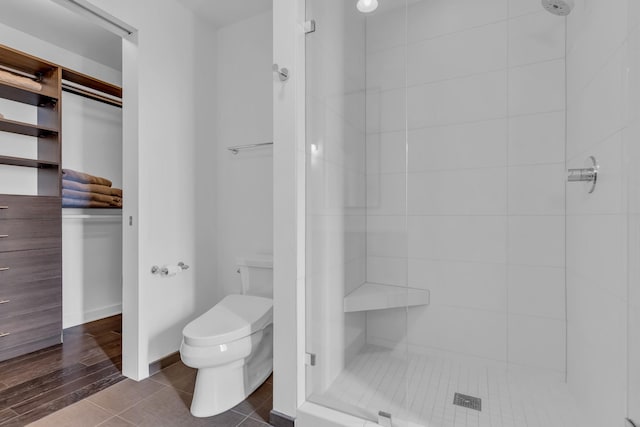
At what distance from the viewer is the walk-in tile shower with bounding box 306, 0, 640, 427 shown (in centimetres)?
135

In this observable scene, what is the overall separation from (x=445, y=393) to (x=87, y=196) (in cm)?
298

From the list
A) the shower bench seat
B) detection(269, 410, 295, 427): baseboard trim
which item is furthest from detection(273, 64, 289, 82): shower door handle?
detection(269, 410, 295, 427): baseboard trim

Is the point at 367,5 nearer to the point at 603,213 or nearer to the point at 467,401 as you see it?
the point at 603,213

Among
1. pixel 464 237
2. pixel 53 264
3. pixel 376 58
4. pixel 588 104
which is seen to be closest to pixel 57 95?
pixel 53 264

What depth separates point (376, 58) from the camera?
1.62 m

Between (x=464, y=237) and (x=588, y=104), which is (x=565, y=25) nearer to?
(x=588, y=104)

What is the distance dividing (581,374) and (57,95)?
3642 millimetres

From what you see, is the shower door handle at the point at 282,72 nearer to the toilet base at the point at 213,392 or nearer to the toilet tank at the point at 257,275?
the toilet tank at the point at 257,275

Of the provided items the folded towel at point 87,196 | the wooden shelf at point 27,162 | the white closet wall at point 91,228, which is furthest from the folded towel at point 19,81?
the folded towel at point 87,196

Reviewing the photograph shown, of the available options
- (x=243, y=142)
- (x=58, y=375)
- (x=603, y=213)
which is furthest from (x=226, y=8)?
(x=58, y=375)

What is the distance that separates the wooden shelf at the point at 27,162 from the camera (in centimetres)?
222

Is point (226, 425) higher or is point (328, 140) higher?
point (328, 140)

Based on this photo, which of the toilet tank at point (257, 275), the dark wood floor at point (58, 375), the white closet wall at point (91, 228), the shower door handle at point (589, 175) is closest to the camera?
the shower door handle at point (589, 175)

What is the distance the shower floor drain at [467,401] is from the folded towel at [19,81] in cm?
330
